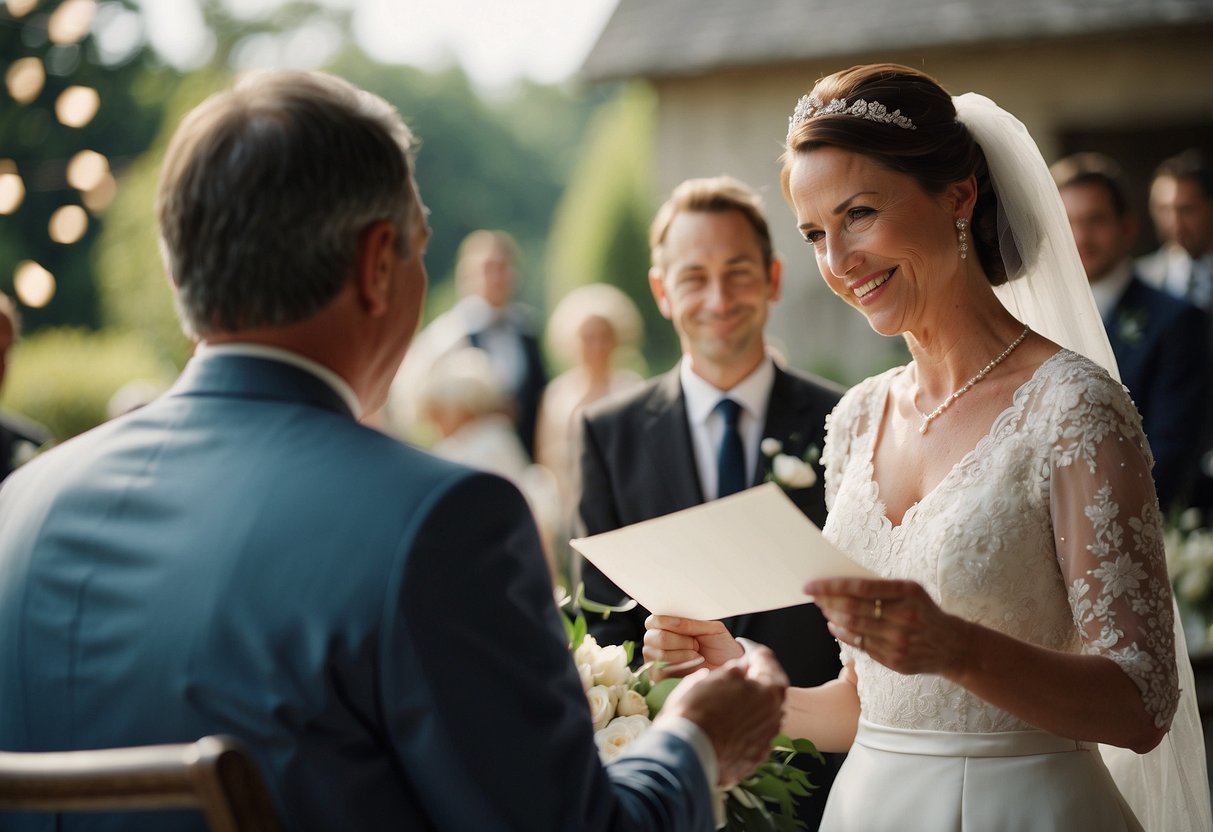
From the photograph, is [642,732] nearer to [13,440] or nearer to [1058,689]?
[1058,689]

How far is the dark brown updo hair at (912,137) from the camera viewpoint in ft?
9.28

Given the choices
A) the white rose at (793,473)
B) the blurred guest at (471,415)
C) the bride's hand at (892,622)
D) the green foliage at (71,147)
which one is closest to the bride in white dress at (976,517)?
the bride's hand at (892,622)

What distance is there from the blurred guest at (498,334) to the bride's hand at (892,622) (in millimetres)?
8205

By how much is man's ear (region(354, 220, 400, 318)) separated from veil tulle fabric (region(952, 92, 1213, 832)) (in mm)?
1662

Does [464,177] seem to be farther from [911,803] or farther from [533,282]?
[911,803]

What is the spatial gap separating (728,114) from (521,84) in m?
52.3

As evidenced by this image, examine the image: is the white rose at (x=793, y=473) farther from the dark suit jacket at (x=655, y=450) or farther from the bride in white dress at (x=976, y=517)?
the bride in white dress at (x=976, y=517)

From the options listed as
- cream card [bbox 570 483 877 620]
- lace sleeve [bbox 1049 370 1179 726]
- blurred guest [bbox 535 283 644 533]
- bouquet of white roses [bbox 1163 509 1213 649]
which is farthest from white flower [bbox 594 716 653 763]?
blurred guest [bbox 535 283 644 533]

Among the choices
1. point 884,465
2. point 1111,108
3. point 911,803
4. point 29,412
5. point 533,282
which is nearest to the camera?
point 911,803

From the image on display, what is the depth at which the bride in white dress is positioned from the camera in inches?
94.7

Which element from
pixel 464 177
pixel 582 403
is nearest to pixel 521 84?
pixel 464 177

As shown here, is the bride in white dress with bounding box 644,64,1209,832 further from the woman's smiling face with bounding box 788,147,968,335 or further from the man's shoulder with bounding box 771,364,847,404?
the man's shoulder with bounding box 771,364,847,404

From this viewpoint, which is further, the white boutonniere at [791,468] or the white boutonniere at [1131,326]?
the white boutonniere at [1131,326]

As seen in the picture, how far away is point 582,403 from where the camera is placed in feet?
31.8
